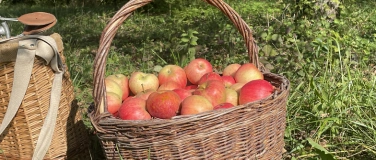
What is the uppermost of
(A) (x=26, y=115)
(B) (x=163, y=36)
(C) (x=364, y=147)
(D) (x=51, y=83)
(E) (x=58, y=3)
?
(D) (x=51, y=83)

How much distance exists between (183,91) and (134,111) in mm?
290

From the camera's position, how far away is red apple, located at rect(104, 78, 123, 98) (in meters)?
1.87

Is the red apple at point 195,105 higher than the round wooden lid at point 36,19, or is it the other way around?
the round wooden lid at point 36,19

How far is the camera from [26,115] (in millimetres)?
1842

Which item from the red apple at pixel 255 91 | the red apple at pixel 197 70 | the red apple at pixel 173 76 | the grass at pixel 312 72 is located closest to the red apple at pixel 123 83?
the red apple at pixel 173 76

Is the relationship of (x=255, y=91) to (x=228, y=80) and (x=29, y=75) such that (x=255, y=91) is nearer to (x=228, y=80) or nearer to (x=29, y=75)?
(x=228, y=80)

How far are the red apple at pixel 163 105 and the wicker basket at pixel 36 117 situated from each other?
1.74 feet

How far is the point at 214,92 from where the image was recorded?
174 centimetres

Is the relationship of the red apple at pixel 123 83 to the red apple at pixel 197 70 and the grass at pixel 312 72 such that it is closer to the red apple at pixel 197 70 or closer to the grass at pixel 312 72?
the red apple at pixel 197 70

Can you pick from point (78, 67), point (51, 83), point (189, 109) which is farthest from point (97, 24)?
point (189, 109)

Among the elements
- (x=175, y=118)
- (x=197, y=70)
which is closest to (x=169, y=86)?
(x=197, y=70)

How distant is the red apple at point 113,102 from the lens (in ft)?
5.84

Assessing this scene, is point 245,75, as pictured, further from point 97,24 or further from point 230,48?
point 97,24

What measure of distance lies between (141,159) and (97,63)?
0.40 m
